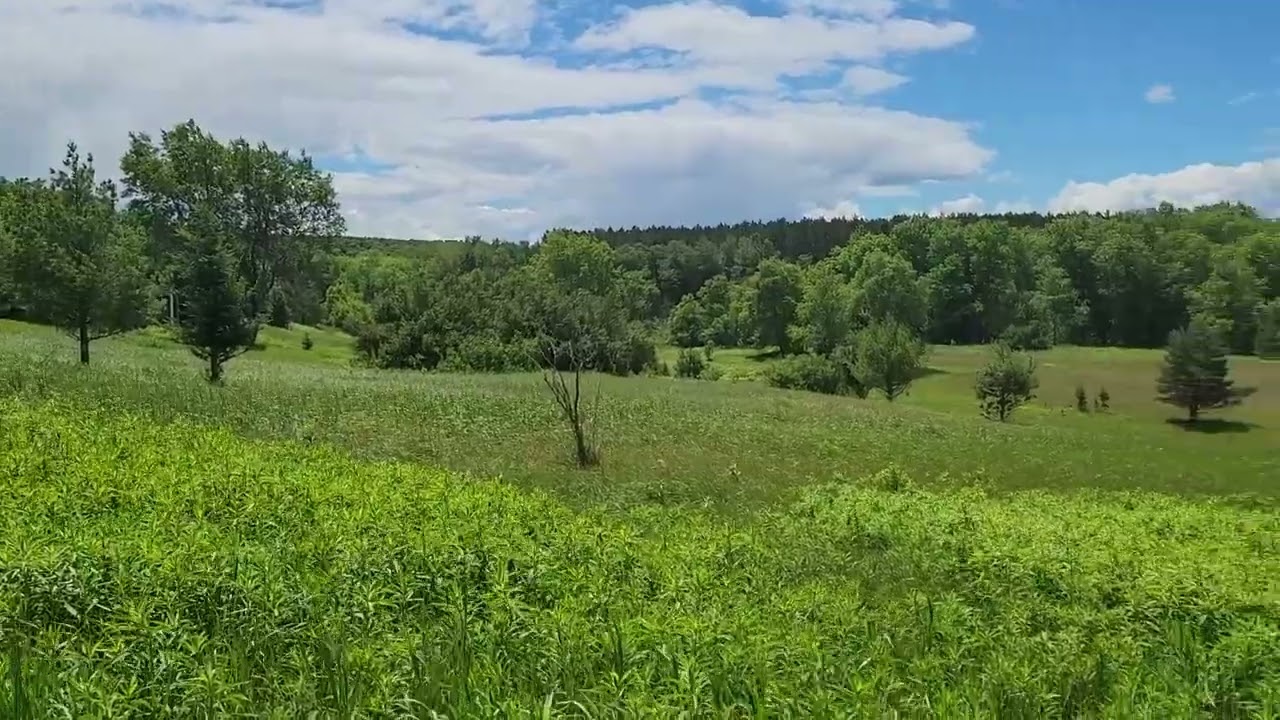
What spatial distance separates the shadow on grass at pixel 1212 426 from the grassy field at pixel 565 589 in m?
40.6

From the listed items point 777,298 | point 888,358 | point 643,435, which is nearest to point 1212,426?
point 888,358

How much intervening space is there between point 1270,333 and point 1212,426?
1623 inches

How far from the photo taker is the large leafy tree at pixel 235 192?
69500mm

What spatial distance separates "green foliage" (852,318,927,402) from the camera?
199 ft

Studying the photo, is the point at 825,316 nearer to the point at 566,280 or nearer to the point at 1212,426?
the point at 566,280

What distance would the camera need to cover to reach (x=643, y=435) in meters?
30.9

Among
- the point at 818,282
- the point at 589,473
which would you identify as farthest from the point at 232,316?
the point at 818,282

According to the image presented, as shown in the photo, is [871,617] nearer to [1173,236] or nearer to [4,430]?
[4,430]

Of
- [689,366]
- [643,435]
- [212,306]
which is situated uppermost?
[212,306]

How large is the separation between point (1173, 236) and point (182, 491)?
123189 mm

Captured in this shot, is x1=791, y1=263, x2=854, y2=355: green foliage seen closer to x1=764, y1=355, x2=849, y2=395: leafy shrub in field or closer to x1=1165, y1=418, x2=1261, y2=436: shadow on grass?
x1=764, y1=355, x2=849, y2=395: leafy shrub in field

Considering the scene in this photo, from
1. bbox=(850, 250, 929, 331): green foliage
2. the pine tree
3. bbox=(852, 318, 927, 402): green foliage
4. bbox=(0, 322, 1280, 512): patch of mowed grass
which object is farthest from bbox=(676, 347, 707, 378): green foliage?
the pine tree

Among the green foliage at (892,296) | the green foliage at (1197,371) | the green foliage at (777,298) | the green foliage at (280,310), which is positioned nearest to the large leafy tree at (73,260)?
the green foliage at (280,310)

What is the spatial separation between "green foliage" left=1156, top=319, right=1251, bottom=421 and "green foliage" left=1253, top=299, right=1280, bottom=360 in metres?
36.4
